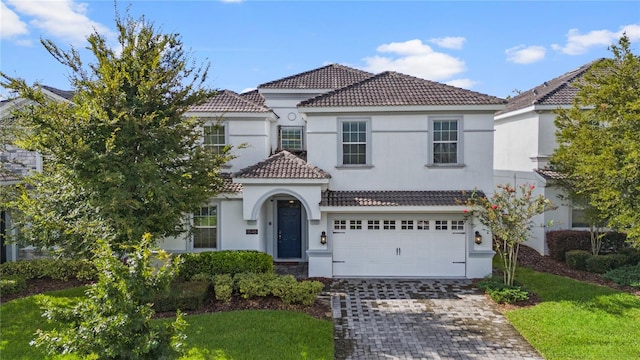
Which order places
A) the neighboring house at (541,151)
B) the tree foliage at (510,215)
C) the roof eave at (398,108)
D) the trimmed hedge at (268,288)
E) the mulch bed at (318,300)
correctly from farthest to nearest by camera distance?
the neighboring house at (541,151) → the roof eave at (398,108) → the tree foliage at (510,215) → the trimmed hedge at (268,288) → the mulch bed at (318,300)

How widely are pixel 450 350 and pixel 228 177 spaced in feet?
33.3

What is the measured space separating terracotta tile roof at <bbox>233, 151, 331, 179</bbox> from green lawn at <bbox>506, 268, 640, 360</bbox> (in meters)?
7.45

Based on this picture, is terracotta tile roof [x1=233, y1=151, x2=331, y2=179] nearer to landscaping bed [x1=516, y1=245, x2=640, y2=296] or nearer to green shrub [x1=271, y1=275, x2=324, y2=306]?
green shrub [x1=271, y1=275, x2=324, y2=306]

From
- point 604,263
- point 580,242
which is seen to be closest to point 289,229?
point 580,242

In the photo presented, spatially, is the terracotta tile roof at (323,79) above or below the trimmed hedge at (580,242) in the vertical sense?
above

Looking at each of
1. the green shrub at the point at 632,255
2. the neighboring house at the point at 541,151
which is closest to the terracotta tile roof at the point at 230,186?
the neighboring house at the point at 541,151

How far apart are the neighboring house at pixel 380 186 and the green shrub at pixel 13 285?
4.37 m

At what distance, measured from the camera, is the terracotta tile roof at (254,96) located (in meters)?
20.6

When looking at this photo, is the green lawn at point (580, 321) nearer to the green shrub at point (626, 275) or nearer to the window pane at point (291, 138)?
the green shrub at point (626, 275)

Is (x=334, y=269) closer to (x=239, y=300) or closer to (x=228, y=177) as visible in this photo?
(x=239, y=300)

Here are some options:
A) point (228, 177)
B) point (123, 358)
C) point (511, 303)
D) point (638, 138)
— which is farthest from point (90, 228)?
point (638, 138)

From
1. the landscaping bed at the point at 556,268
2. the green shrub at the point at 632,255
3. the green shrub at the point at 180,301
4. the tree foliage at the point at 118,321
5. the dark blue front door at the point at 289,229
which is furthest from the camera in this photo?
the dark blue front door at the point at 289,229

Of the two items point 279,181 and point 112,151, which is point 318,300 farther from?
point 112,151

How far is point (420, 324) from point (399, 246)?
4.45 m
